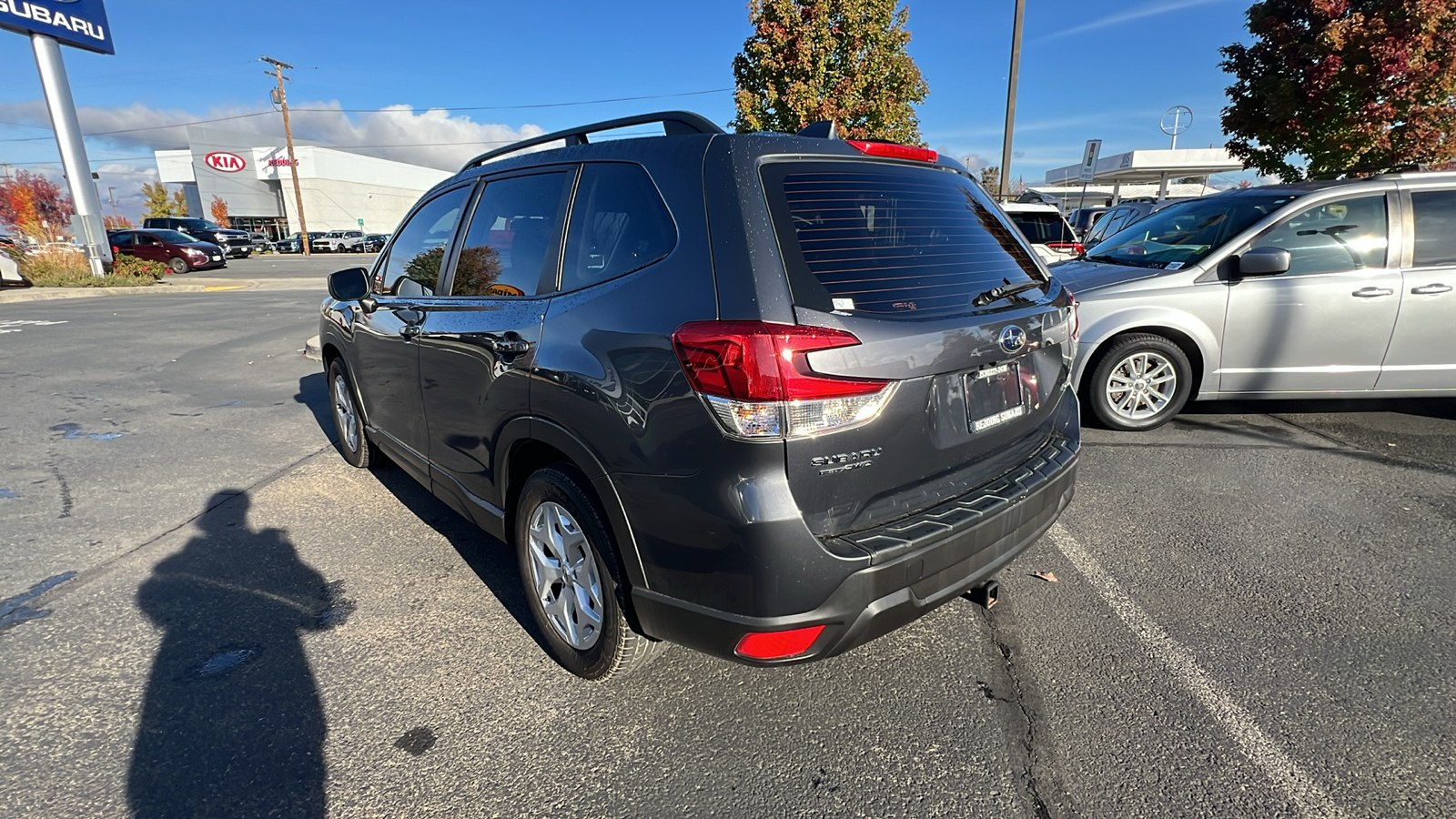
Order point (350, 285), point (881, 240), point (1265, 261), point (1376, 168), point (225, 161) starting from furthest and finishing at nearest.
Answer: point (225, 161) → point (1376, 168) → point (1265, 261) → point (350, 285) → point (881, 240)

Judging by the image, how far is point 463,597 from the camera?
3.19m

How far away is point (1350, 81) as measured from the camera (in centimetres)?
1112

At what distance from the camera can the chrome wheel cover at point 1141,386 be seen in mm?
5266

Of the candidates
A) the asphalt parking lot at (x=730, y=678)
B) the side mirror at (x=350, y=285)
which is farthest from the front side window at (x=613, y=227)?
the side mirror at (x=350, y=285)

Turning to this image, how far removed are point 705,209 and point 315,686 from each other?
2147 mm

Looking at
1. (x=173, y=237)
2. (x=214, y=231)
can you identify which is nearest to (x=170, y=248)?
(x=173, y=237)

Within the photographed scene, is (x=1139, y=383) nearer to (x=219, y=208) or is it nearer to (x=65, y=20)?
(x=65, y=20)

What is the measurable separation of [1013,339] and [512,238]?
1912 millimetres

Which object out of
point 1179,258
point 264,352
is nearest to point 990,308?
point 1179,258

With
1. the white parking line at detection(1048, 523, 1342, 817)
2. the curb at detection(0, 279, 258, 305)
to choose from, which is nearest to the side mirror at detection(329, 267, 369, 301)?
the white parking line at detection(1048, 523, 1342, 817)

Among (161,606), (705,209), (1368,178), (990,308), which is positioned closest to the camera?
(705,209)

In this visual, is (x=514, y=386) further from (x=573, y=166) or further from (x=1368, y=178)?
(x=1368, y=178)

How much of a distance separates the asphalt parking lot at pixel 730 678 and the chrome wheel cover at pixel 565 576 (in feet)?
0.68

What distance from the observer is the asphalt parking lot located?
210cm
